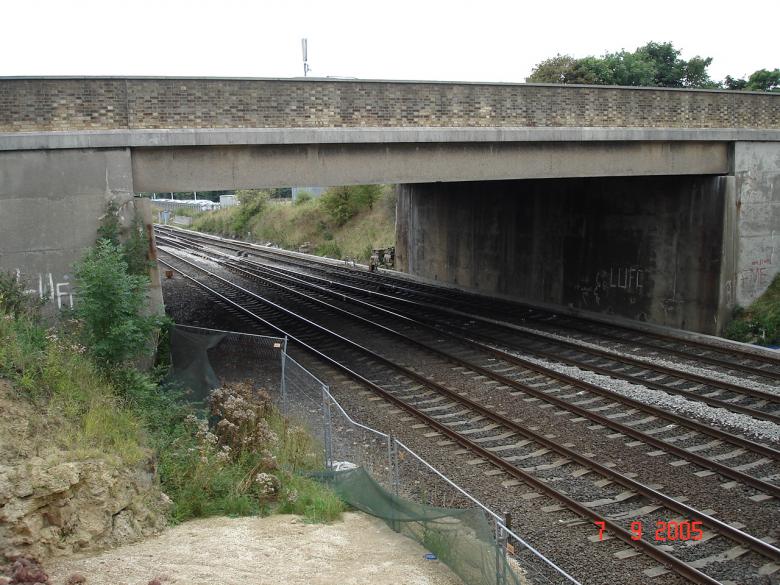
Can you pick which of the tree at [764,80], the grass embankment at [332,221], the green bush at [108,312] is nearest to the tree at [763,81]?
the tree at [764,80]

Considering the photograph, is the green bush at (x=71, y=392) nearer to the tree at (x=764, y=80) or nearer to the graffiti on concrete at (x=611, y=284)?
the graffiti on concrete at (x=611, y=284)

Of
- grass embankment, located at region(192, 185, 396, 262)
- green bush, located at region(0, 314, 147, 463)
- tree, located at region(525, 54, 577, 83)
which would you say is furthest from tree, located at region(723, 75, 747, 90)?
green bush, located at region(0, 314, 147, 463)

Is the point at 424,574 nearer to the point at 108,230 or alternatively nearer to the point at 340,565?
the point at 340,565

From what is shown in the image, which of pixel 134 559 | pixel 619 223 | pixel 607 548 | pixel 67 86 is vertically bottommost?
pixel 607 548

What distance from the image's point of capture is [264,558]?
21.2 feet

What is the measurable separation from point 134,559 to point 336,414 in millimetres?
5993

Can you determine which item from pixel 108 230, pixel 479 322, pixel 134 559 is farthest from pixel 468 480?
pixel 479 322

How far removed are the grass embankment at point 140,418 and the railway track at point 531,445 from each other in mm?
2849

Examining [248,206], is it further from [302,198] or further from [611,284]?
[611,284]

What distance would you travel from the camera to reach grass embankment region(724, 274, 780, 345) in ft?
57.5

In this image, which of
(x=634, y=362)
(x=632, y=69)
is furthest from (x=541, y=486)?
(x=632, y=69)

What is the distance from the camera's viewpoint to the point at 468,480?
30.6ft

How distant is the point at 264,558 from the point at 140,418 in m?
3.30

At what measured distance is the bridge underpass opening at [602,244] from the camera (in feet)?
61.8
